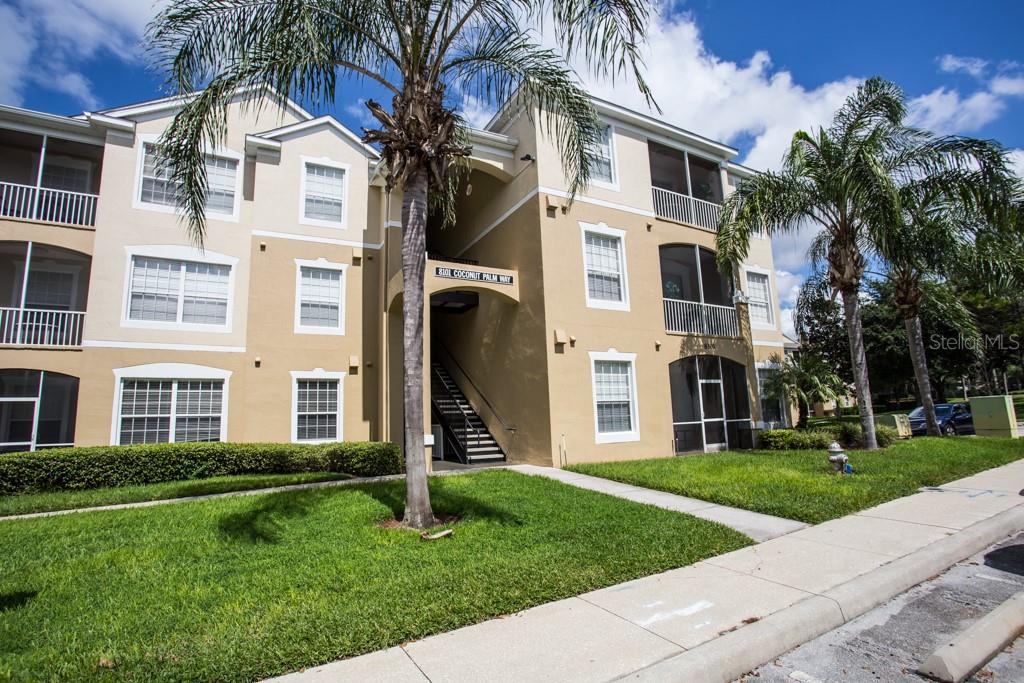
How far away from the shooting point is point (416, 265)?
301 inches

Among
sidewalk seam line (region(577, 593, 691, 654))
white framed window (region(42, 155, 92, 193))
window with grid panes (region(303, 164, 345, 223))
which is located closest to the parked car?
sidewalk seam line (region(577, 593, 691, 654))

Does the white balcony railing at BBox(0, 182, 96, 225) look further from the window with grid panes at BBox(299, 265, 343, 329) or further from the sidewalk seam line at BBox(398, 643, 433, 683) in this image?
the sidewalk seam line at BBox(398, 643, 433, 683)

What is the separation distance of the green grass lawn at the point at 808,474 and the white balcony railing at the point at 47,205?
1409 centimetres

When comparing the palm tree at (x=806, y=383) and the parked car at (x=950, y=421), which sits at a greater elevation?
the palm tree at (x=806, y=383)

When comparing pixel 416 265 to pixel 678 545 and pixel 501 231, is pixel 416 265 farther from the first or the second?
pixel 501 231

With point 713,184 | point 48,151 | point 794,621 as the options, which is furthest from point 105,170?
point 713,184

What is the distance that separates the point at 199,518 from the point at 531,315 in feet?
27.8

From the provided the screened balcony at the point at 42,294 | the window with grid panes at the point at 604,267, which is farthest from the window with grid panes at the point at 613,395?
the screened balcony at the point at 42,294

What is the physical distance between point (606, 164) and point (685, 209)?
351 centimetres

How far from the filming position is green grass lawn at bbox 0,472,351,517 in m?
8.98

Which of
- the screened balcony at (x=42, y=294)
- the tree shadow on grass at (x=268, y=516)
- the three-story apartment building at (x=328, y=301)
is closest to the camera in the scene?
the tree shadow on grass at (x=268, y=516)

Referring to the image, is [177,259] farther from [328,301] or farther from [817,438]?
[817,438]

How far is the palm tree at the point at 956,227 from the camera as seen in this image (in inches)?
509

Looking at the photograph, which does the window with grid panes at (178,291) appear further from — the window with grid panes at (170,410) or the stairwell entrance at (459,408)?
the stairwell entrance at (459,408)
